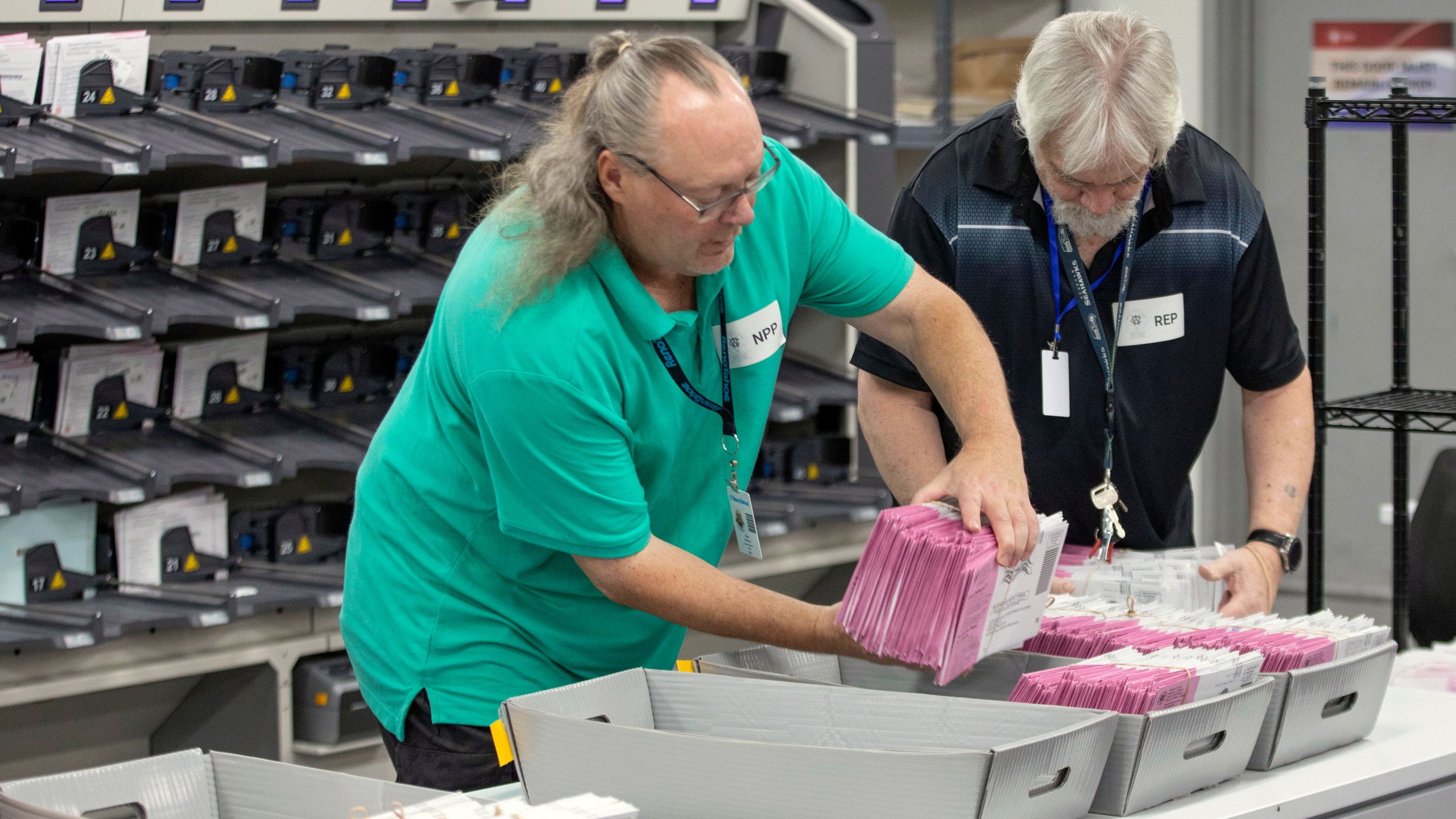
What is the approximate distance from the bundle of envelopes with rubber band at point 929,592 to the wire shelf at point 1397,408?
2.92 ft

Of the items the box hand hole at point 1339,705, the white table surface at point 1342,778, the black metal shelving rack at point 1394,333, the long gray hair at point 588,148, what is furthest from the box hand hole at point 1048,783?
the black metal shelving rack at point 1394,333

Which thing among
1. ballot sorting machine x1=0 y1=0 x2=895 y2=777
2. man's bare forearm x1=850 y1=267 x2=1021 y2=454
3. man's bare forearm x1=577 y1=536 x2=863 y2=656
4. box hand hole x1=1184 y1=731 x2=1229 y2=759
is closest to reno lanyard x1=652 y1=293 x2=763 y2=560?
man's bare forearm x1=577 y1=536 x2=863 y2=656

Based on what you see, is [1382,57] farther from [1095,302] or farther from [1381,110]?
[1095,302]

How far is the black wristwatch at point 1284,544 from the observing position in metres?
2.22

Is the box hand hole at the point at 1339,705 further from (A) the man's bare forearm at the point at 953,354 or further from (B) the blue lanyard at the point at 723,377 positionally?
(B) the blue lanyard at the point at 723,377

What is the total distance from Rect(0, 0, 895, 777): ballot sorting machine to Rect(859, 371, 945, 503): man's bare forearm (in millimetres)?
1675

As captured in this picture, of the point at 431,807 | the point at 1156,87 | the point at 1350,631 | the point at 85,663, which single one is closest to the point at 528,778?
the point at 431,807

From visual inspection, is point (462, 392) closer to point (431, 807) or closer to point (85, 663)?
point (431, 807)

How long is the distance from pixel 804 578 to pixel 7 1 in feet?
8.98

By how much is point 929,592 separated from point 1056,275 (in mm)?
764

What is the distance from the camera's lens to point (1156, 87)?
1938 mm

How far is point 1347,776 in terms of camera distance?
1.68 meters

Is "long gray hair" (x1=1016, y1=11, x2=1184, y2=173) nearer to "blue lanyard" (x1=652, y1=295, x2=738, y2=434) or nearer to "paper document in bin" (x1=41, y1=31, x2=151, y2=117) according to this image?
"blue lanyard" (x1=652, y1=295, x2=738, y2=434)

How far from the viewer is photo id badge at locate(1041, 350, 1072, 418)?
2186 millimetres
